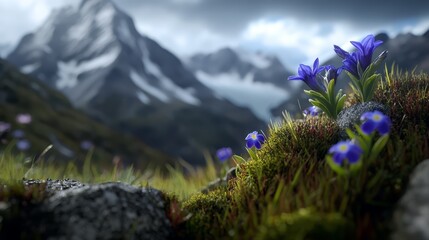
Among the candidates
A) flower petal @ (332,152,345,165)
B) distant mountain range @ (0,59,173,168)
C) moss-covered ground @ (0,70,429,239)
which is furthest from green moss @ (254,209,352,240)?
distant mountain range @ (0,59,173,168)

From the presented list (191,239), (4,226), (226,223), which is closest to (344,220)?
(226,223)

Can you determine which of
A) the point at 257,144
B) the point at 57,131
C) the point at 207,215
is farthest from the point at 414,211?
the point at 57,131

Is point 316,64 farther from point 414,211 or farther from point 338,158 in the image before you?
point 414,211

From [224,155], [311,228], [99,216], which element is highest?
[224,155]

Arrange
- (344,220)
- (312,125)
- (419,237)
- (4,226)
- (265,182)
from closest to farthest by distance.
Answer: (419,237)
(344,220)
(4,226)
(265,182)
(312,125)

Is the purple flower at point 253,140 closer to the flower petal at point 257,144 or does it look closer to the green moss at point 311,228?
the flower petal at point 257,144

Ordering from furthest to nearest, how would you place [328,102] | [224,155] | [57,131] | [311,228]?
[57,131] → [224,155] → [328,102] → [311,228]

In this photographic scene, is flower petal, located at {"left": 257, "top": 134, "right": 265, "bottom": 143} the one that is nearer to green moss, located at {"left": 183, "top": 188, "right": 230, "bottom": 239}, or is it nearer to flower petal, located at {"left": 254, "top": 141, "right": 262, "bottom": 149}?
flower petal, located at {"left": 254, "top": 141, "right": 262, "bottom": 149}

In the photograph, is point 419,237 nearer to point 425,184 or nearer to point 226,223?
point 425,184

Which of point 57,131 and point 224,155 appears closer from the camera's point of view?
point 224,155
